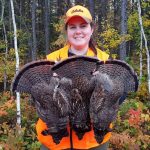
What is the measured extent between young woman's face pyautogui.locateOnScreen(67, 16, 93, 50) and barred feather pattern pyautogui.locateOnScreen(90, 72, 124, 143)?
0.66 metres

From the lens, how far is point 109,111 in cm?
261

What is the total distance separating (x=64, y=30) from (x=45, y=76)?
850 millimetres

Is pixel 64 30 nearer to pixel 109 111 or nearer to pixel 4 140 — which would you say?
pixel 109 111

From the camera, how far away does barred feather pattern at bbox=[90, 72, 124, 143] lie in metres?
2.49

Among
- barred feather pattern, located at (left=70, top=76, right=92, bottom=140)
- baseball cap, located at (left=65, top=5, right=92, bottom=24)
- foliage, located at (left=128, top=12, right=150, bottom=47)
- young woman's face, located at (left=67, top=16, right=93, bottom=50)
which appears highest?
baseball cap, located at (left=65, top=5, right=92, bottom=24)

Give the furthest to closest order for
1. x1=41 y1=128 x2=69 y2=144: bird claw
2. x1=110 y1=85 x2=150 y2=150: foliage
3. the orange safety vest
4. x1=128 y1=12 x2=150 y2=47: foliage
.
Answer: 1. x1=128 y1=12 x2=150 y2=47: foliage
2. x1=110 y1=85 x2=150 y2=150: foliage
3. the orange safety vest
4. x1=41 y1=128 x2=69 y2=144: bird claw

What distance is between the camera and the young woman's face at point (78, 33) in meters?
3.13

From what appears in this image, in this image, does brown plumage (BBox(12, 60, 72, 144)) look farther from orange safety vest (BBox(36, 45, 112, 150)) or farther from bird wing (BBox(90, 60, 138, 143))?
orange safety vest (BBox(36, 45, 112, 150))

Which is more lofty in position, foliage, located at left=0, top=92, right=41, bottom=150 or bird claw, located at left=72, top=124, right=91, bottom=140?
bird claw, located at left=72, top=124, right=91, bottom=140

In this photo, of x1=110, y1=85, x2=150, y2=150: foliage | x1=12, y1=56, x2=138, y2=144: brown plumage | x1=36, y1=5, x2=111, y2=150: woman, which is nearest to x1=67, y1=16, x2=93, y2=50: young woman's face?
x1=36, y1=5, x2=111, y2=150: woman

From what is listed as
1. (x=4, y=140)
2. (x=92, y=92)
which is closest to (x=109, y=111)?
(x=92, y=92)

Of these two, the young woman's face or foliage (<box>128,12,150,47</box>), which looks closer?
the young woman's face

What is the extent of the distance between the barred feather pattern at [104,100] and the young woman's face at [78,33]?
657mm

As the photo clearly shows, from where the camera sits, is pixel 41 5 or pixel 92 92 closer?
pixel 92 92
